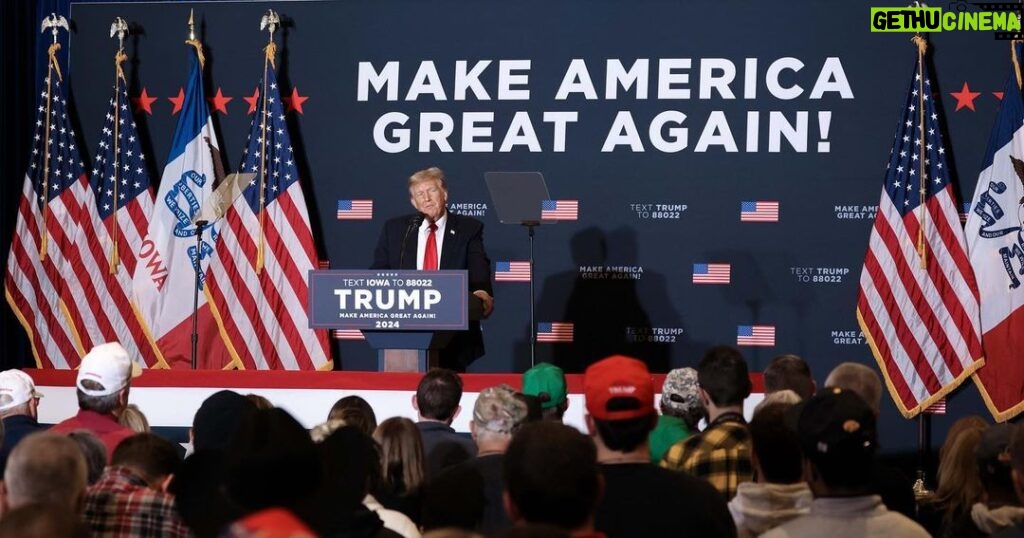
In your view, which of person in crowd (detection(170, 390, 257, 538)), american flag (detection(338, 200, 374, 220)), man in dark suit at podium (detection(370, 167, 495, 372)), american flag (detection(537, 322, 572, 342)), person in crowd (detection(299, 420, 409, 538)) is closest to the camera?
person in crowd (detection(170, 390, 257, 538))

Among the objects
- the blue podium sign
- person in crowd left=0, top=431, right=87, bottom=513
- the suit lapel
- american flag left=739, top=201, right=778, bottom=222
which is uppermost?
american flag left=739, top=201, right=778, bottom=222

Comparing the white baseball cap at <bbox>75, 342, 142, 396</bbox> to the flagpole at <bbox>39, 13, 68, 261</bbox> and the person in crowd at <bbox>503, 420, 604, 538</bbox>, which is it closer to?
the person in crowd at <bbox>503, 420, 604, 538</bbox>

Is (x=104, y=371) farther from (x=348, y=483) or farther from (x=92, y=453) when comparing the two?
(x=348, y=483)

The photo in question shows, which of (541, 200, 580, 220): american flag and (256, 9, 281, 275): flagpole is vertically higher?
(256, 9, 281, 275): flagpole

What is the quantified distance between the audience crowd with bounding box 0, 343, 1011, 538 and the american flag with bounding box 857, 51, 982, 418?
4.80 metres

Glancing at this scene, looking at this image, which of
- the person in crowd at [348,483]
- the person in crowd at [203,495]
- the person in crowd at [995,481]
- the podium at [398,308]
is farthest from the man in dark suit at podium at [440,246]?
the person in crowd at [203,495]

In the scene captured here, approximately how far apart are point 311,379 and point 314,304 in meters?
0.42

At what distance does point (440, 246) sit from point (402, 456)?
14.1 feet

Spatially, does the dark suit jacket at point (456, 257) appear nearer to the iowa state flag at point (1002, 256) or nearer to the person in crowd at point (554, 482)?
the iowa state flag at point (1002, 256)

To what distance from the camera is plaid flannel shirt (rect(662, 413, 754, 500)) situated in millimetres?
4031

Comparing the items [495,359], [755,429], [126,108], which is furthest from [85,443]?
[126,108]

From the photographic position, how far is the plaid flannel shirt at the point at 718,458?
4.03 meters

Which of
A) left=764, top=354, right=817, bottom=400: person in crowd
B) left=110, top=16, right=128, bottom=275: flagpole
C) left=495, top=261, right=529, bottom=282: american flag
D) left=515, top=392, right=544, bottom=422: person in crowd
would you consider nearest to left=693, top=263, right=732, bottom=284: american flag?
left=495, top=261, right=529, bottom=282: american flag

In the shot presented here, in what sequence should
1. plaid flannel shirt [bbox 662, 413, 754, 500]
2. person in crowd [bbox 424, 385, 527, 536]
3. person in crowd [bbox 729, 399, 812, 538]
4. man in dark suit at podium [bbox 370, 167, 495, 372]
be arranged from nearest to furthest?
person in crowd [bbox 729, 399, 812, 538] → person in crowd [bbox 424, 385, 527, 536] → plaid flannel shirt [bbox 662, 413, 754, 500] → man in dark suit at podium [bbox 370, 167, 495, 372]
